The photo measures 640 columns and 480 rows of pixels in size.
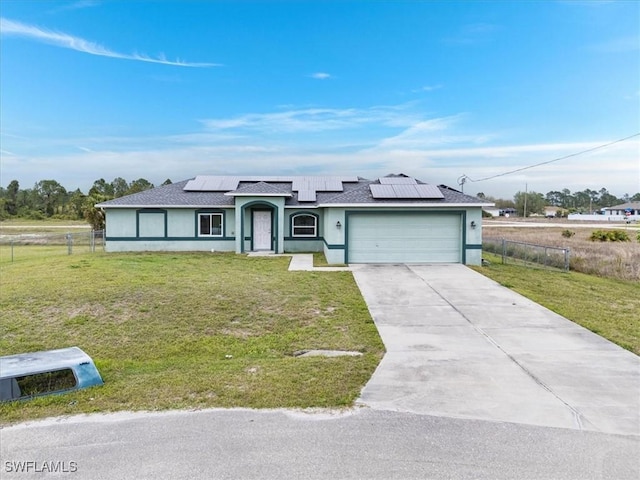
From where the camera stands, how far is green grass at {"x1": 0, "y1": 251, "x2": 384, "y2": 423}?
179 inches

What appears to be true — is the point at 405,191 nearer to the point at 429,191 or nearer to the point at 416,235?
the point at 429,191

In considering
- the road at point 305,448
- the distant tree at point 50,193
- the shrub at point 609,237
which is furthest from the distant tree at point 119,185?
the road at point 305,448

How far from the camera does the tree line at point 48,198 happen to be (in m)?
60.7

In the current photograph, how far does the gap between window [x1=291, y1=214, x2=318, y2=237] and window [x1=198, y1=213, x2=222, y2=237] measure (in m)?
3.65

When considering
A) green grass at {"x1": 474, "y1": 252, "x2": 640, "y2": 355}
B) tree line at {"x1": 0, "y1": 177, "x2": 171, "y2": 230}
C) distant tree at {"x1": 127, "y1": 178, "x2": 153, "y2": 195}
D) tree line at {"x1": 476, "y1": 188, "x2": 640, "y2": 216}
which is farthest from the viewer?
tree line at {"x1": 476, "y1": 188, "x2": 640, "y2": 216}

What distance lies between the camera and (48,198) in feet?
223

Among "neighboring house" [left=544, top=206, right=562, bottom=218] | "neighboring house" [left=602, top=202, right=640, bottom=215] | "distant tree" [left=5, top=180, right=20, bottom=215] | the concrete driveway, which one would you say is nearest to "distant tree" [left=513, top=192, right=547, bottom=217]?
"neighboring house" [left=544, top=206, right=562, bottom=218]

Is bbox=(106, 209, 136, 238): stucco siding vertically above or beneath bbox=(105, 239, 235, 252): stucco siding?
above

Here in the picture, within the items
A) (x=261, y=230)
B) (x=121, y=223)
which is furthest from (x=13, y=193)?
(x=261, y=230)

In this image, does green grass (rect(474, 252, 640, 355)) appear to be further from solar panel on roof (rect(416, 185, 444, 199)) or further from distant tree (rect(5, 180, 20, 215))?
distant tree (rect(5, 180, 20, 215))

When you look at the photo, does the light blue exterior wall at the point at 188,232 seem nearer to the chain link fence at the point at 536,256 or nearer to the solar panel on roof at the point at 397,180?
the solar panel on roof at the point at 397,180

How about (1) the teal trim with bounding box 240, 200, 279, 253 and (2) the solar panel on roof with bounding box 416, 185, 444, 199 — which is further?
(1) the teal trim with bounding box 240, 200, 279, 253

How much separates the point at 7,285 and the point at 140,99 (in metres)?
16.6

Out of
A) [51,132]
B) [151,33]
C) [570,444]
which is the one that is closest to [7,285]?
[570,444]
